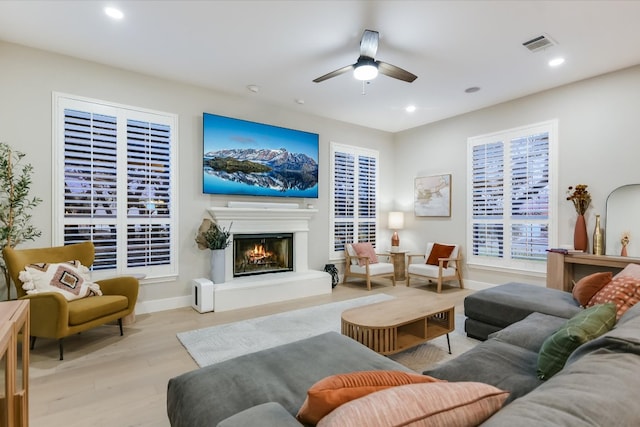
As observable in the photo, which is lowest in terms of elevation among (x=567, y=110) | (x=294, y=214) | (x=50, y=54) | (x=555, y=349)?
(x=555, y=349)

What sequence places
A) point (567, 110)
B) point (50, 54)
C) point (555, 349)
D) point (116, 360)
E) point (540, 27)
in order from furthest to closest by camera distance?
point (567, 110) < point (50, 54) < point (540, 27) < point (116, 360) < point (555, 349)

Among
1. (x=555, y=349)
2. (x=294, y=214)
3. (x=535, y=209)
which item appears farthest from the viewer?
(x=294, y=214)

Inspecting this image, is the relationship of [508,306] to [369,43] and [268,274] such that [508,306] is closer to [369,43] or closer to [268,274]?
[369,43]

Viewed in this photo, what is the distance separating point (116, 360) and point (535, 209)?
5602 mm

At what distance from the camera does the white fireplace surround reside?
14.1ft

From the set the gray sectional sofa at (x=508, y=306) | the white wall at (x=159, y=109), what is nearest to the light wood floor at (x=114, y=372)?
the white wall at (x=159, y=109)

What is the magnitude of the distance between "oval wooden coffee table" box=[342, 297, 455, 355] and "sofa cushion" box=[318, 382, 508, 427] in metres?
1.64

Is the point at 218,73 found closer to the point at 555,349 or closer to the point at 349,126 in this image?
the point at 349,126

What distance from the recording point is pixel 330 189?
585 centimetres

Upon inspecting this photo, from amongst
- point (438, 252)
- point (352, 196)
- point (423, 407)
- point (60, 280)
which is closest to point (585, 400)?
point (423, 407)

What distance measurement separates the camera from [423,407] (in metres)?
0.80

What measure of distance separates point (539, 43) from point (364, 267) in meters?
3.85

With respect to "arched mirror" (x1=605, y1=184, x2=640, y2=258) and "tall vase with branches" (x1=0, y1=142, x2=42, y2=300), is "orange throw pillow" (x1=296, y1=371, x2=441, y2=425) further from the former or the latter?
"arched mirror" (x1=605, y1=184, x2=640, y2=258)

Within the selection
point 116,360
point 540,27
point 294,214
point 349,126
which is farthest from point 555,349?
point 349,126
